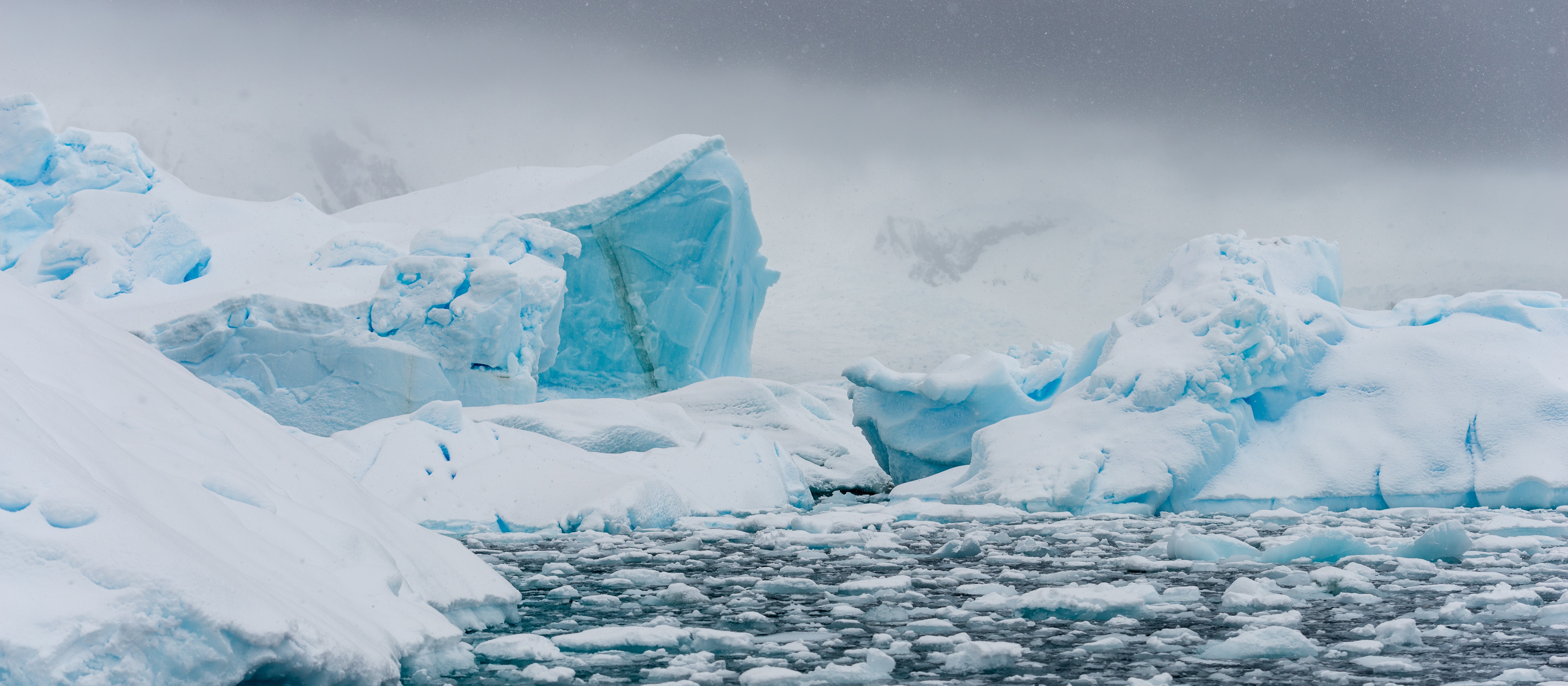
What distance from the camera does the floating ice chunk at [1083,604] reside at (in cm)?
444

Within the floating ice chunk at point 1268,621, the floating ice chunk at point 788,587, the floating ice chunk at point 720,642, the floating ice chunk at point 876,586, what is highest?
the floating ice chunk at point 1268,621

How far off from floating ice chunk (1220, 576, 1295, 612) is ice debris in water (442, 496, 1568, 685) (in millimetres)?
13

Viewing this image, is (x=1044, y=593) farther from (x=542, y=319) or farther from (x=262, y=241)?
(x=262, y=241)

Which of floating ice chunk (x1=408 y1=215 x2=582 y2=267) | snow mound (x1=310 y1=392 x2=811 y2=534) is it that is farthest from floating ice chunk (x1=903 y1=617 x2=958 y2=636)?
floating ice chunk (x1=408 y1=215 x2=582 y2=267)

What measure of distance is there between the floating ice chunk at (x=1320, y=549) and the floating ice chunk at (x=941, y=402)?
6.75 metres

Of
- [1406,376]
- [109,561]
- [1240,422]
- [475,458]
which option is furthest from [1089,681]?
[1406,376]

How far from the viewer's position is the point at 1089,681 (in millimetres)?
3148

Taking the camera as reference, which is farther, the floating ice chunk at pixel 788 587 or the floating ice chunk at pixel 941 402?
the floating ice chunk at pixel 941 402

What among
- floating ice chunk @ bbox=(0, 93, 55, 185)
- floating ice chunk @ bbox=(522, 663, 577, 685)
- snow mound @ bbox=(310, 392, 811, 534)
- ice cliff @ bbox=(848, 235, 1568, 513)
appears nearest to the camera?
floating ice chunk @ bbox=(522, 663, 577, 685)

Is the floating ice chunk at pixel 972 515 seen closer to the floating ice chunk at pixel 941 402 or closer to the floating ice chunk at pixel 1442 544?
the floating ice chunk at pixel 941 402

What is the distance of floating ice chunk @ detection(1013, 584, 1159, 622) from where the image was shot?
4438 millimetres

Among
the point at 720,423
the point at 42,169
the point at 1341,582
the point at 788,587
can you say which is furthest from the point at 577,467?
the point at 42,169

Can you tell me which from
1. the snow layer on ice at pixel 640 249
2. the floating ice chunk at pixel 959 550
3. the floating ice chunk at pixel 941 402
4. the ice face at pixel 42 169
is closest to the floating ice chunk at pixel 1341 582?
the floating ice chunk at pixel 959 550

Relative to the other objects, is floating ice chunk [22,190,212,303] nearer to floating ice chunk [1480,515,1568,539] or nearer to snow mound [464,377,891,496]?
snow mound [464,377,891,496]
